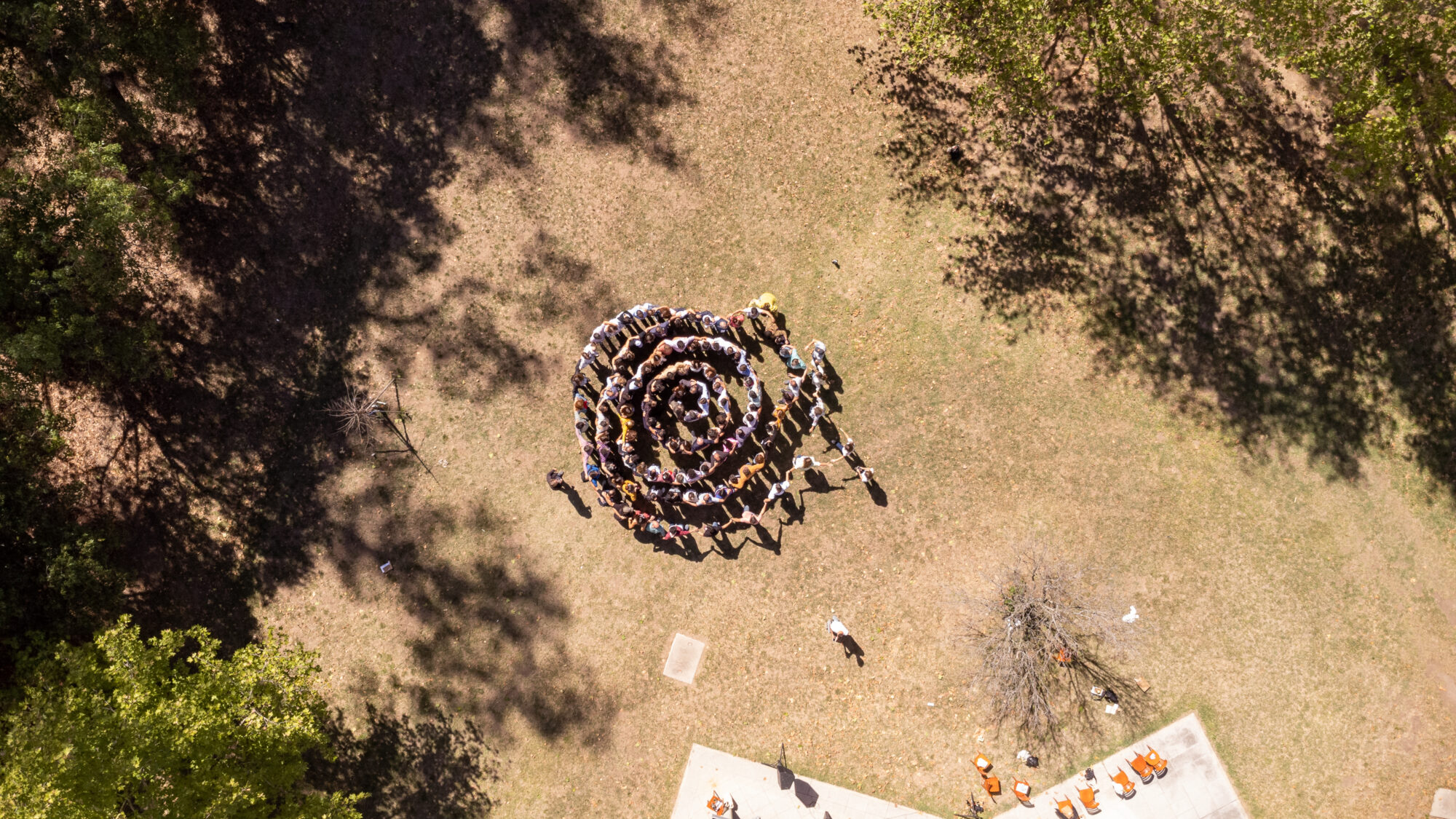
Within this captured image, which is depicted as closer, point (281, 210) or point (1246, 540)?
point (1246, 540)

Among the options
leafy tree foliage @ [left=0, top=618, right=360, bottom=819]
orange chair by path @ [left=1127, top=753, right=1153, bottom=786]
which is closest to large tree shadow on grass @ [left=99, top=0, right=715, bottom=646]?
leafy tree foliage @ [left=0, top=618, right=360, bottom=819]

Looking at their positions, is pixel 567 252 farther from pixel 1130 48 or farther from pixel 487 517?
pixel 1130 48

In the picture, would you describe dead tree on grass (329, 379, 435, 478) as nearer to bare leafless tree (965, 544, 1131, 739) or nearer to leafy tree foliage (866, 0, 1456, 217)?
bare leafless tree (965, 544, 1131, 739)

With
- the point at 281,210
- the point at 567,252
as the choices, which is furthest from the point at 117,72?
the point at 567,252

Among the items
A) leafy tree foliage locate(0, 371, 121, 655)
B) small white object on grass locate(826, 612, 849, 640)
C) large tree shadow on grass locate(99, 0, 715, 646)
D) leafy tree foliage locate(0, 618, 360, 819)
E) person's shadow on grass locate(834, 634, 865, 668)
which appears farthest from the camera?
large tree shadow on grass locate(99, 0, 715, 646)

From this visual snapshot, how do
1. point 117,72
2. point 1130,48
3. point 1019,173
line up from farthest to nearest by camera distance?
point 1019,173, point 117,72, point 1130,48

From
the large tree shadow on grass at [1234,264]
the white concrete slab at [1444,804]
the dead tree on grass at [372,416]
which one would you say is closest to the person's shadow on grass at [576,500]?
the dead tree on grass at [372,416]
